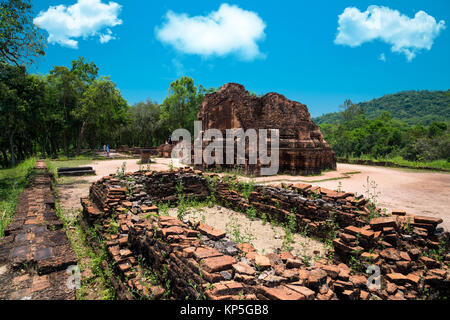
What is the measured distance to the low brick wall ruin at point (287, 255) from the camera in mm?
2582

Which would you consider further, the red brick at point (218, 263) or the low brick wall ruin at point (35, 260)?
the low brick wall ruin at point (35, 260)

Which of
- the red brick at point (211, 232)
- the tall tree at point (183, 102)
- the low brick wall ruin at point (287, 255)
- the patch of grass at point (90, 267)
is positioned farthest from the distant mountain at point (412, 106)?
the patch of grass at point (90, 267)

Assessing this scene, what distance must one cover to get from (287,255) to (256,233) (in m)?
2.33

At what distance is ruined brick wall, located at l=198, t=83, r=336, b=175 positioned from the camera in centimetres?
1399

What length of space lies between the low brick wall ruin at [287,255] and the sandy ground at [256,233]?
410 mm

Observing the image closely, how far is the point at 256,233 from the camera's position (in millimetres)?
5559

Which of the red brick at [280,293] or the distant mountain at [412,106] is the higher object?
the distant mountain at [412,106]

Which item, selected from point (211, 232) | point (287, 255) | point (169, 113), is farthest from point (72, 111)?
point (287, 255)

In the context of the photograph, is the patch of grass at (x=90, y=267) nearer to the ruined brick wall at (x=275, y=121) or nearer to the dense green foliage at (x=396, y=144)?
the ruined brick wall at (x=275, y=121)

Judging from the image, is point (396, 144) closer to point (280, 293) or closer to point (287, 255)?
point (287, 255)

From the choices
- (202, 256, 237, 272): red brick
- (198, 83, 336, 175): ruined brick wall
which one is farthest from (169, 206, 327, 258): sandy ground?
(198, 83, 336, 175): ruined brick wall

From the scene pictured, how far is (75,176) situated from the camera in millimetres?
13203

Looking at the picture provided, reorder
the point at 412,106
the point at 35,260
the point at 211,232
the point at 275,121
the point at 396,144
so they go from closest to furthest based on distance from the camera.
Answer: the point at 35,260 → the point at 211,232 → the point at 275,121 → the point at 396,144 → the point at 412,106
